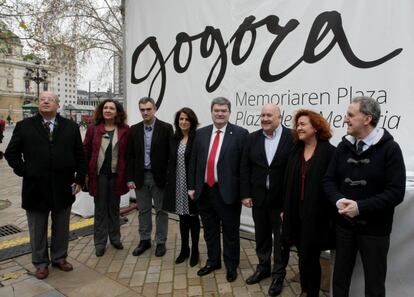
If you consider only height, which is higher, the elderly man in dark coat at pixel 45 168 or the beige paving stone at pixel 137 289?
the elderly man in dark coat at pixel 45 168

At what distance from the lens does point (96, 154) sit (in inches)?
155

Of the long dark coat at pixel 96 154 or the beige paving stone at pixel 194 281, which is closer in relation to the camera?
the beige paving stone at pixel 194 281

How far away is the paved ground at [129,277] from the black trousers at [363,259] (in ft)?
2.30

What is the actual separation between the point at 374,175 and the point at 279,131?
3.39 ft

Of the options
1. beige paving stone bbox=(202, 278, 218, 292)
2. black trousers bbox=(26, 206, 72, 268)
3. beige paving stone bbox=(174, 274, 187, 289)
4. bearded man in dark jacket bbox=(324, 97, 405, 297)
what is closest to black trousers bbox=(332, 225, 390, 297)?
bearded man in dark jacket bbox=(324, 97, 405, 297)

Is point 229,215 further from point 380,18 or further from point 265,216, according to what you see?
point 380,18

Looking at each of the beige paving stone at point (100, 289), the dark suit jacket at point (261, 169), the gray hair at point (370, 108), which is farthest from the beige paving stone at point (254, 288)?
the gray hair at point (370, 108)

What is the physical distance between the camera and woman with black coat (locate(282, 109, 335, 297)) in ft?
8.50

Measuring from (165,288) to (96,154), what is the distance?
1673 mm

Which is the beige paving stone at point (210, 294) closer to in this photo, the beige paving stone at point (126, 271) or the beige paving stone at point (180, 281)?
the beige paving stone at point (180, 281)

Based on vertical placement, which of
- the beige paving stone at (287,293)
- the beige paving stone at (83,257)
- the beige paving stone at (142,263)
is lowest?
the beige paving stone at (83,257)

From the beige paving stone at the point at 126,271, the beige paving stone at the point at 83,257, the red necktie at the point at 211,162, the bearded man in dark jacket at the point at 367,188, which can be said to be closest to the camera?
the bearded man in dark jacket at the point at 367,188

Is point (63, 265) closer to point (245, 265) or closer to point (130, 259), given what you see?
point (130, 259)

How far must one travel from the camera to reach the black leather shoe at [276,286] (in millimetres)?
3070
